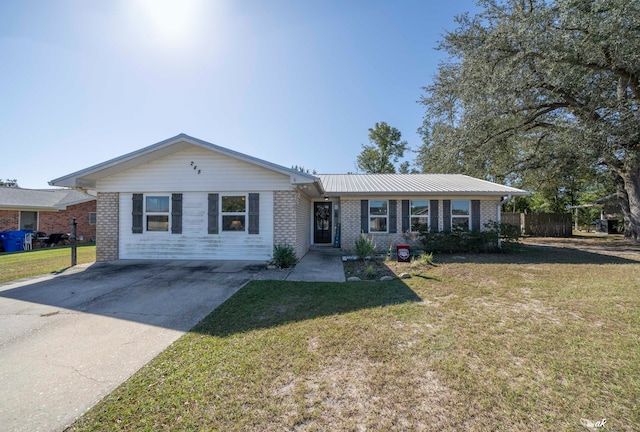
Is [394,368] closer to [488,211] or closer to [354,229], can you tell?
[354,229]

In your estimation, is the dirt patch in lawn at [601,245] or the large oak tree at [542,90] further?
the dirt patch in lawn at [601,245]

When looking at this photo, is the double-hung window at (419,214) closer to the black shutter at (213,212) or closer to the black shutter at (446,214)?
the black shutter at (446,214)

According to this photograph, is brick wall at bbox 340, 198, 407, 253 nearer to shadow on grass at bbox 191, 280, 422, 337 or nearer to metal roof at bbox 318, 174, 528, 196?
metal roof at bbox 318, 174, 528, 196

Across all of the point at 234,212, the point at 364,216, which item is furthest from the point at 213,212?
the point at 364,216

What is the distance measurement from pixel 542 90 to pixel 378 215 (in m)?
10.0

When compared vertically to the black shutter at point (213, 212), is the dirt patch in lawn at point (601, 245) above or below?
below

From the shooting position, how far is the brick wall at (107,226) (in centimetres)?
935

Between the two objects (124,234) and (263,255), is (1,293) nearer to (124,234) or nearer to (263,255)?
(124,234)

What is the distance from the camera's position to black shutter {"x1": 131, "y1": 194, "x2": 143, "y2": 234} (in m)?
9.39

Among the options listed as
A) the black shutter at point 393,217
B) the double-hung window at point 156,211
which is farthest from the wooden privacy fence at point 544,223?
the double-hung window at point 156,211

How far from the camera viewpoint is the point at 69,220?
58.7ft

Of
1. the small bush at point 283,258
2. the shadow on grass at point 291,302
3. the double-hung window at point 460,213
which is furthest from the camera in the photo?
the double-hung window at point 460,213

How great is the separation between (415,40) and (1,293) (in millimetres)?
15018

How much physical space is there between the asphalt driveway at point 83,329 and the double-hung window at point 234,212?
210cm
